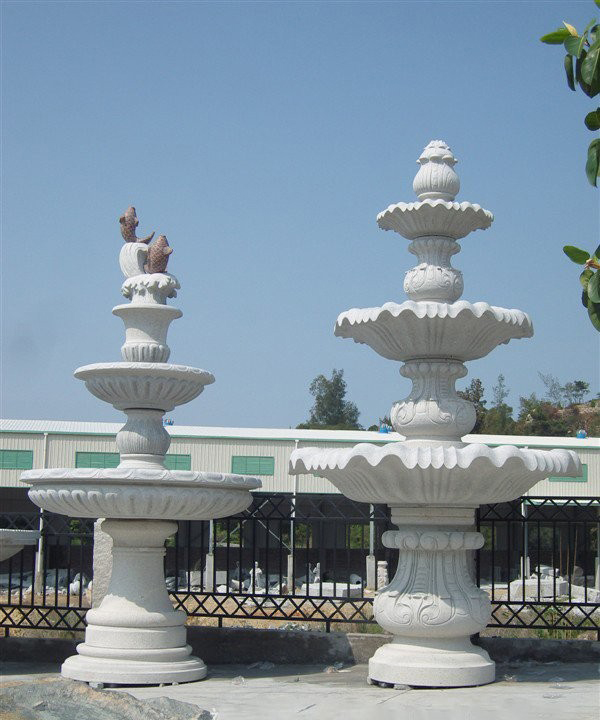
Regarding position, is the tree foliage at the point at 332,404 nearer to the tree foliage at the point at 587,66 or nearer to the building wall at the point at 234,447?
the building wall at the point at 234,447

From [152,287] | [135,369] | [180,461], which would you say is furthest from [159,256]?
[180,461]

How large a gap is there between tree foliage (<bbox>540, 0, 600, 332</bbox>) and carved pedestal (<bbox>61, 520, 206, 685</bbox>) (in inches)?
169

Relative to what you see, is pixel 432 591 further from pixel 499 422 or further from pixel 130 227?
pixel 499 422

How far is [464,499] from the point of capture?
233 inches

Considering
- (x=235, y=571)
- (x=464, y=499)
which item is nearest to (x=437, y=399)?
(x=464, y=499)

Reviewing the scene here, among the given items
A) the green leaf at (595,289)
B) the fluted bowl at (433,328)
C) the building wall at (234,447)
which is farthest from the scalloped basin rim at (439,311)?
the building wall at (234,447)

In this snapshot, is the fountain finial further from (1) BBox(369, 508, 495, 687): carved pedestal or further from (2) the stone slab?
(2) the stone slab

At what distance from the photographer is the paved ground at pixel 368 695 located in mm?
5164

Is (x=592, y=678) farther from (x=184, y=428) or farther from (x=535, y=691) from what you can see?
(x=184, y=428)

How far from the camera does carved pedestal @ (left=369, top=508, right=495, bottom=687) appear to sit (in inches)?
233

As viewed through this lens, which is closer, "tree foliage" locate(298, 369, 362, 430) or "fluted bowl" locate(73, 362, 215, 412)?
"fluted bowl" locate(73, 362, 215, 412)

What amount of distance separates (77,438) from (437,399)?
62.5 feet

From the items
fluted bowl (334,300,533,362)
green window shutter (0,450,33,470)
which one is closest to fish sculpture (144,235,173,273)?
fluted bowl (334,300,533,362)

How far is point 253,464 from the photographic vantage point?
80.6ft
